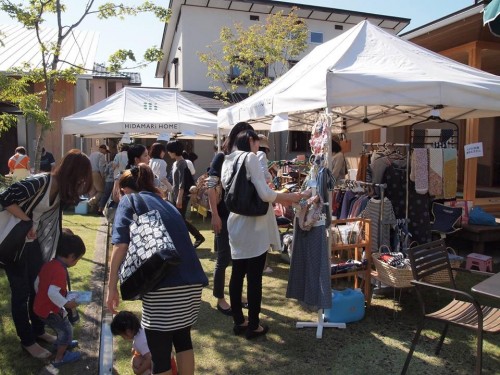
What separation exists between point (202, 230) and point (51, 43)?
166 inches

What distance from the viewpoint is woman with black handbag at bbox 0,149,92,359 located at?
306cm

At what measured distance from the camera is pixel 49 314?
10.7 ft

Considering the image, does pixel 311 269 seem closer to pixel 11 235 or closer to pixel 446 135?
pixel 11 235

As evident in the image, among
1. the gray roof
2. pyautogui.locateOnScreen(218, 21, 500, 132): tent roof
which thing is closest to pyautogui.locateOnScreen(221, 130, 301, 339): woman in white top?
pyautogui.locateOnScreen(218, 21, 500, 132): tent roof

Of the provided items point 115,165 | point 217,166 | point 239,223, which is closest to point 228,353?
point 239,223

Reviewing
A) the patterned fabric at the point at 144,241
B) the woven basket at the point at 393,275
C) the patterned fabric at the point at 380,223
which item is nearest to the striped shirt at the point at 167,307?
the patterned fabric at the point at 144,241

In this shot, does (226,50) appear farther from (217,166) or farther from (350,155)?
(217,166)

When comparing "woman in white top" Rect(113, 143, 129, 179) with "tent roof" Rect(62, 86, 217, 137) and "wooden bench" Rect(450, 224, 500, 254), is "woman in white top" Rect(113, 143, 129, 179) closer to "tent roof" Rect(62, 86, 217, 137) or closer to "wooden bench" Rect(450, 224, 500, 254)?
"tent roof" Rect(62, 86, 217, 137)

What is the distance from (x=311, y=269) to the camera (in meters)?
3.86

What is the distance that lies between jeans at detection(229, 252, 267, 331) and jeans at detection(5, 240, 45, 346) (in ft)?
5.13

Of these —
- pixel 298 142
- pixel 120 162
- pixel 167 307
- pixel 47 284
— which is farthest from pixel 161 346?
pixel 298 142

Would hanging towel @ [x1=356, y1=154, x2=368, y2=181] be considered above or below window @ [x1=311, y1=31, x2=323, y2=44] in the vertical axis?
below

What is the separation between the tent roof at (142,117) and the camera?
26.9 ft

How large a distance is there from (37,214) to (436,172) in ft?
13.2
